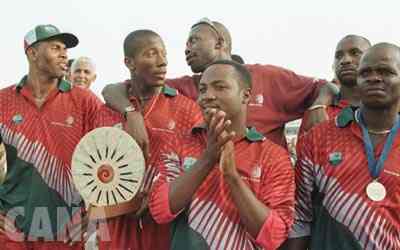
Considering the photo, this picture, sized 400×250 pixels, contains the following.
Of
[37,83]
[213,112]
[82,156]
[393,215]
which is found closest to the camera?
[213,112]

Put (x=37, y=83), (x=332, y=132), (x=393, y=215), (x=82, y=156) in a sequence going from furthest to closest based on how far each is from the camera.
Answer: (x=37, y=83)
(x=82, y=156)
(x=332, y=132)
(x=393, y=215)

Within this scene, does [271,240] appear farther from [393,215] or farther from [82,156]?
[82,156]

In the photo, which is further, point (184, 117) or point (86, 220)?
point (86, 220)

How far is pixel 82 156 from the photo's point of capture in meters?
4.29

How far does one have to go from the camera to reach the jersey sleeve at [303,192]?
3.71 m

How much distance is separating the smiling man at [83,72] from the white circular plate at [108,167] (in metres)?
4.23

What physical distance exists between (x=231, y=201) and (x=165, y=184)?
369 millimetres

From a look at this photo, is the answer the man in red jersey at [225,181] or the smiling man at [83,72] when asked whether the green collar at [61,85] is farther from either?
the smiling man at [83,72]

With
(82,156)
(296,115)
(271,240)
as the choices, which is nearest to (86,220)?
(82,156)

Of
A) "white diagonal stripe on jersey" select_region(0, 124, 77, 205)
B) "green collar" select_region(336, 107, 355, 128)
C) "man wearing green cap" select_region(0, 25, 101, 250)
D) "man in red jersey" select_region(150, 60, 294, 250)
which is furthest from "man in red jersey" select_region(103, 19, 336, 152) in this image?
"man in red jersey" select_region(150, 60, 294, 250)

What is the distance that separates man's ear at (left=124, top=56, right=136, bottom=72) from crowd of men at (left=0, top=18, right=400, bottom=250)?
15mm

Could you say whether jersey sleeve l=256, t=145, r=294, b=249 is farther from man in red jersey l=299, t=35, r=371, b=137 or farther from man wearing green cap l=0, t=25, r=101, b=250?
man wearing green cap l=0, t=25, r=101, b=250

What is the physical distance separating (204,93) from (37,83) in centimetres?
222

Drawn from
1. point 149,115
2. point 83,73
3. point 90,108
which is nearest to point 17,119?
point 90,108
